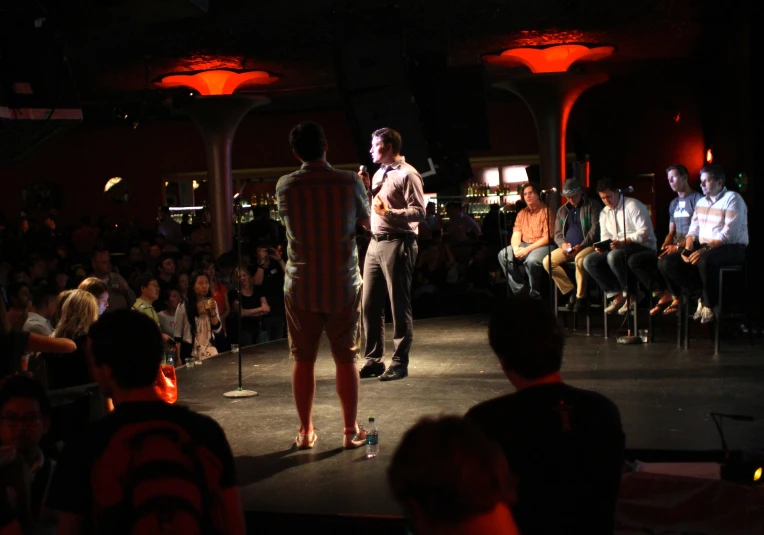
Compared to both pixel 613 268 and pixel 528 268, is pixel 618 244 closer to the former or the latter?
pixel 613 268

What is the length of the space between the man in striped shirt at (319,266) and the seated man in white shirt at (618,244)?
356 centimetres

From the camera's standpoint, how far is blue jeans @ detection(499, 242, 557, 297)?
794cm

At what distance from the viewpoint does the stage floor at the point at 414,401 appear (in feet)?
12.0

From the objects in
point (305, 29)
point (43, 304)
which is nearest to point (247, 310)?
point (43, 304)

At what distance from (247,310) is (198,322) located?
0.91 m

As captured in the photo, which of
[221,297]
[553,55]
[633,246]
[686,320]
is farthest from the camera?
[553,55]

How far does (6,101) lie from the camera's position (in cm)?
654

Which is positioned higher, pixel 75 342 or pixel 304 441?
pixel 75 342

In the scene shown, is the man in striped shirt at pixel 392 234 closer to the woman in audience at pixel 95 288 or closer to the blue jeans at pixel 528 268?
the woman in audience at pixel 95 288

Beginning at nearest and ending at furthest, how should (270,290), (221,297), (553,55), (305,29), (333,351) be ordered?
(333,351)
(221,297)
(270,290)
(305,29)
(553,55)

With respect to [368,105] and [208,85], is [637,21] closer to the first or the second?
[368,105]

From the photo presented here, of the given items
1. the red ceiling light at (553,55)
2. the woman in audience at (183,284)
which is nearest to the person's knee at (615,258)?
the woman in audience at (183,284)

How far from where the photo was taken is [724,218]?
6410mm

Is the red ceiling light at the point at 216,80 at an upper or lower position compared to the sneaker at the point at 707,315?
upper
